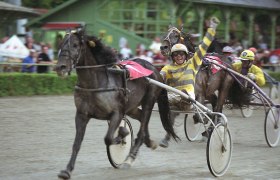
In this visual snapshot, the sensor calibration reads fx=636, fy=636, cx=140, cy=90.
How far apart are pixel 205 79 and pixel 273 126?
1.46 metres

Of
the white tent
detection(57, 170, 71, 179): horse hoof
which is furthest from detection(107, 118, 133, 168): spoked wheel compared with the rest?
the white tent

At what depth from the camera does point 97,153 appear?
8609 mm

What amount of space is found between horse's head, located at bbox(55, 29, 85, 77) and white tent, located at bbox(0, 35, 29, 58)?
987 cm

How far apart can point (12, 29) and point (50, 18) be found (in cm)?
296

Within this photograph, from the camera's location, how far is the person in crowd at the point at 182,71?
319 inches

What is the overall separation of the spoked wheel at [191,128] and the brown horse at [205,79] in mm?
407

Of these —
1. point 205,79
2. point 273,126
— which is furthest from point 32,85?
point 273,126

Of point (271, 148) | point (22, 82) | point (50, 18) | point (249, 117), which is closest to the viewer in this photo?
point (271, 148)

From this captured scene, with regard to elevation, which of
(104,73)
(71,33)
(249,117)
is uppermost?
(71,33)

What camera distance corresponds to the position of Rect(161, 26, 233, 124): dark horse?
9.02m

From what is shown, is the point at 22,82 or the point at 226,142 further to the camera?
the point at 22,82

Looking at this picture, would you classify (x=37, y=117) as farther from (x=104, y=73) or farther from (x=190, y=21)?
(x=190, y=21)

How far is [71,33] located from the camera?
6.71 m

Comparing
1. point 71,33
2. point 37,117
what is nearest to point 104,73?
point 71,33
